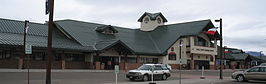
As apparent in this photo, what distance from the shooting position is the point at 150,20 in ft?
203

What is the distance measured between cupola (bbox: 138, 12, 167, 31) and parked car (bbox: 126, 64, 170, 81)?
35.5 metres

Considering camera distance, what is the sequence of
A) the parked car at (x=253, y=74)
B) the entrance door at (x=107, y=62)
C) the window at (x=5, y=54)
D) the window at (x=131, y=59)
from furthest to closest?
the window at (x=131, y=59) → the entrance door at (x=107, y=62) → the window at (x=5, y=54) → the parked car at (x=253, y=74)

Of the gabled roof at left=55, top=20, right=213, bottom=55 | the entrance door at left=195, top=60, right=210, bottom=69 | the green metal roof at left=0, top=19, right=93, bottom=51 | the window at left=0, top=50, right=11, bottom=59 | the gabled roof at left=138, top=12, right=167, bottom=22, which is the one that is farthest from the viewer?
the gabled roof at left=138, top=12, right=167, bottom=22

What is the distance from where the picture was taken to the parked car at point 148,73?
24.6 metres

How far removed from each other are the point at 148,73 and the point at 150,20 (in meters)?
37.2

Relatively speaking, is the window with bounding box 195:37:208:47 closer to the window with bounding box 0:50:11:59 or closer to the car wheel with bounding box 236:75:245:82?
the car wheel with bounding box 236:75:245:82

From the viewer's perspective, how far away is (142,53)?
161 feet

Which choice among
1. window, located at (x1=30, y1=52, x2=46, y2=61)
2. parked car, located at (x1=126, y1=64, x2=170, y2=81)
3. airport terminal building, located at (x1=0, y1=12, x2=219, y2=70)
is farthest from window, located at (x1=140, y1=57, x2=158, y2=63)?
parked car, located at (x1=126, y1=64, x2=170, y2=81)

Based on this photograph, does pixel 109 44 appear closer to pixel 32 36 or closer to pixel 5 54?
pixel 32 36

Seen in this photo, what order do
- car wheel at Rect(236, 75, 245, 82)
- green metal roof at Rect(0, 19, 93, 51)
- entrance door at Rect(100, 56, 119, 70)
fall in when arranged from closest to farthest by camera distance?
car wheel at Rect(236, 75, 245, 82) → green metal roof at Rect(0, 19, 93, 51) → entrance door at Rect(100, 56, 119, 70)

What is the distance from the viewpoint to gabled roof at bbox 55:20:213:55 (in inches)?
1803

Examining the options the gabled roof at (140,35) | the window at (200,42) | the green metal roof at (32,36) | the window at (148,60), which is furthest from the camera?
the window at (200,42)

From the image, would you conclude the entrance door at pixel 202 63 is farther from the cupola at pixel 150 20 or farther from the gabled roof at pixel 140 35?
the cupola at pixel 150 20

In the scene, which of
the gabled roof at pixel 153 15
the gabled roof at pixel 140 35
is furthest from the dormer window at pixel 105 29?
the gabled roof at pixel 153 15
